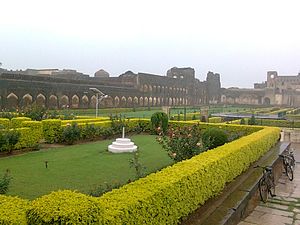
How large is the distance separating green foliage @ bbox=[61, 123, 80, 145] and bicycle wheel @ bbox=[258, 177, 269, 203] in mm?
6268

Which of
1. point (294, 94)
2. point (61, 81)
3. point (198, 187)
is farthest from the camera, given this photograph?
point (294, 94)

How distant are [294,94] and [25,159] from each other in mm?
50764

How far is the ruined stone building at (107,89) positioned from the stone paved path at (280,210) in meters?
18.4

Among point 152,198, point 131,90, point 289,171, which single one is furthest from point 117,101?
point 152,198

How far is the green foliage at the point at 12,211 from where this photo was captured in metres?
2.12

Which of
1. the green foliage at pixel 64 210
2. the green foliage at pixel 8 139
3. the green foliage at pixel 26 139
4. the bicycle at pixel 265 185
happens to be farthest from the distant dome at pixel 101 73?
the green foliage at pixel 64 210

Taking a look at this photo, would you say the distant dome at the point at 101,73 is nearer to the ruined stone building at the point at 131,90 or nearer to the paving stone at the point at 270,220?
the ruined stone building at the point at 131,90

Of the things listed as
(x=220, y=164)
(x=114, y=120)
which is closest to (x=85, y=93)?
(x=114, y=120)

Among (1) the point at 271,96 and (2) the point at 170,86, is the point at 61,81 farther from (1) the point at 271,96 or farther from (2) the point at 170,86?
(1) the point at 271,96

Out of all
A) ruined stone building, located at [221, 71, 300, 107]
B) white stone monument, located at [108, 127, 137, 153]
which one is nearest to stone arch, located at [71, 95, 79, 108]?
white stone monument, located at [108, 127, 137, 153]

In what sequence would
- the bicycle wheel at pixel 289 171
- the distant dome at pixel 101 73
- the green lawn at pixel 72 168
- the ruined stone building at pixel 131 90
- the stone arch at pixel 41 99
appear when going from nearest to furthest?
the green lawn at pixel 72 168 → the bicycle wheel at pixel 289 171 → the ruined stone building at pixel 131 90 → the stone arch at pixel 41 99 → the distant dome at pixel 101 73

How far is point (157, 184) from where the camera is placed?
310 cm

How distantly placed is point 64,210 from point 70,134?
817cm

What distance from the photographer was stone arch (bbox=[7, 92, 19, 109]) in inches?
821
